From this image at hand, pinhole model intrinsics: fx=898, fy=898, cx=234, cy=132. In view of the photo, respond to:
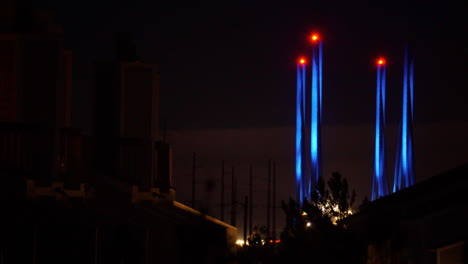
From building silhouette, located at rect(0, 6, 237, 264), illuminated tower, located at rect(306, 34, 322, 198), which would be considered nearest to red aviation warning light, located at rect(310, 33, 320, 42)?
illuminated tower, located at rect(306, 34, 322, 198)

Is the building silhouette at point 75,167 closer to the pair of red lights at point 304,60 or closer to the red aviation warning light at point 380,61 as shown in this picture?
the pair of red lights at point 304,60

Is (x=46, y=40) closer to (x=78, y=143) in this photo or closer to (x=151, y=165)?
(x=78, y=143)

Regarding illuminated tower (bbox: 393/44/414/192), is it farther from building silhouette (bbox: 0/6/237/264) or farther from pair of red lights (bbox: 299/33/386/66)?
building silhouette (bbox: 0/6/237/264)

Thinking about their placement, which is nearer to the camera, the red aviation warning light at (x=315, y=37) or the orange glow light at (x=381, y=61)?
the red aviation warning light at (x=315, y=37)

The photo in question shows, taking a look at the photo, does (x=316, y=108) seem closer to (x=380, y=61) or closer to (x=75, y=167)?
(x=380, y=61)

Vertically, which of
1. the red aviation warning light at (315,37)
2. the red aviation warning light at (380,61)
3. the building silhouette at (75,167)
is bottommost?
the building silhouette at (75,167)

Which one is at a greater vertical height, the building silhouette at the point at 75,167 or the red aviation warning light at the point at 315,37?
the red aviation warning light at the point at 315,37

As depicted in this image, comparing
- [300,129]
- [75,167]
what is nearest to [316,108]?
[300,129]

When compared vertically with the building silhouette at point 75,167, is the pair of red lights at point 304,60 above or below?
above

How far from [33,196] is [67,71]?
2698 millimetres

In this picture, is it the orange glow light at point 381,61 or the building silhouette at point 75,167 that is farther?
the orange glow light at point 381,61

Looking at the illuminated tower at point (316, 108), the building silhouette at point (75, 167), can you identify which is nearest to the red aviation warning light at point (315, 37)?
the illuminated tower at point (316, 108)

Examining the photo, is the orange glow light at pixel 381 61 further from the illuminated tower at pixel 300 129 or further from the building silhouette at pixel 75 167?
the building silhouette at pixel 75 167

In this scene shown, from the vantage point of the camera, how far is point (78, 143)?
44.2 feet
